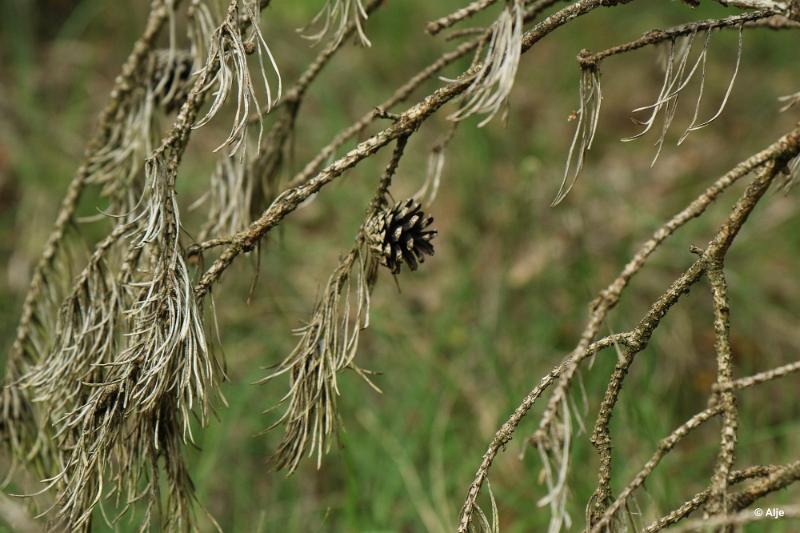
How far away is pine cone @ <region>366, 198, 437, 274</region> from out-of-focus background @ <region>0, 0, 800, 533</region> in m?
0.45

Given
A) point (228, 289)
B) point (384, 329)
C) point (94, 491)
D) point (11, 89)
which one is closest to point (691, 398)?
point (384, 329)

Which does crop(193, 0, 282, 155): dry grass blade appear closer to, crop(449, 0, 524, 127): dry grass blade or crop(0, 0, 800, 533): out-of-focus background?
crop(449, 0, 524, 127): dry grass blade

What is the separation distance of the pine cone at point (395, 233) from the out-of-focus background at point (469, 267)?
0.45 meters

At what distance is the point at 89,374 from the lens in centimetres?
92

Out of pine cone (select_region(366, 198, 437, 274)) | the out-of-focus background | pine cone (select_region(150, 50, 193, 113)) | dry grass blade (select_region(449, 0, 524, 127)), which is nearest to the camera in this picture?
dry grass blade (select_region(449, 0, 524, 127))

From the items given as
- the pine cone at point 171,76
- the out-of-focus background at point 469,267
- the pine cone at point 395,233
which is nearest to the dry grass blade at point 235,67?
the pine cone at point 395,233

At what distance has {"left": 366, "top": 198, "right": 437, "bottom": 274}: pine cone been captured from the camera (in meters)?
0.83

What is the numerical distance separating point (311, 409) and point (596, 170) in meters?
2.12

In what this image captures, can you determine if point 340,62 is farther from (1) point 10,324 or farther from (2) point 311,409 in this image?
(2) point 311,409

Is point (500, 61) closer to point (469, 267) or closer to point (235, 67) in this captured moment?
point (235, 67)

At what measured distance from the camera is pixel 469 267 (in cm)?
236

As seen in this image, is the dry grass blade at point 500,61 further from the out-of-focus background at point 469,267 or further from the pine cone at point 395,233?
the out-of-focus background at point 469,267

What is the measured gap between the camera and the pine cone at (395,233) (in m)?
0.83

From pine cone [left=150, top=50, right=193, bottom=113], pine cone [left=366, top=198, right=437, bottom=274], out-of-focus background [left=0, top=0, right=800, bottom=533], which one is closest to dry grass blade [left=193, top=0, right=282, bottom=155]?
pine cone [left=366, top=198, right=437, bottom=274]
